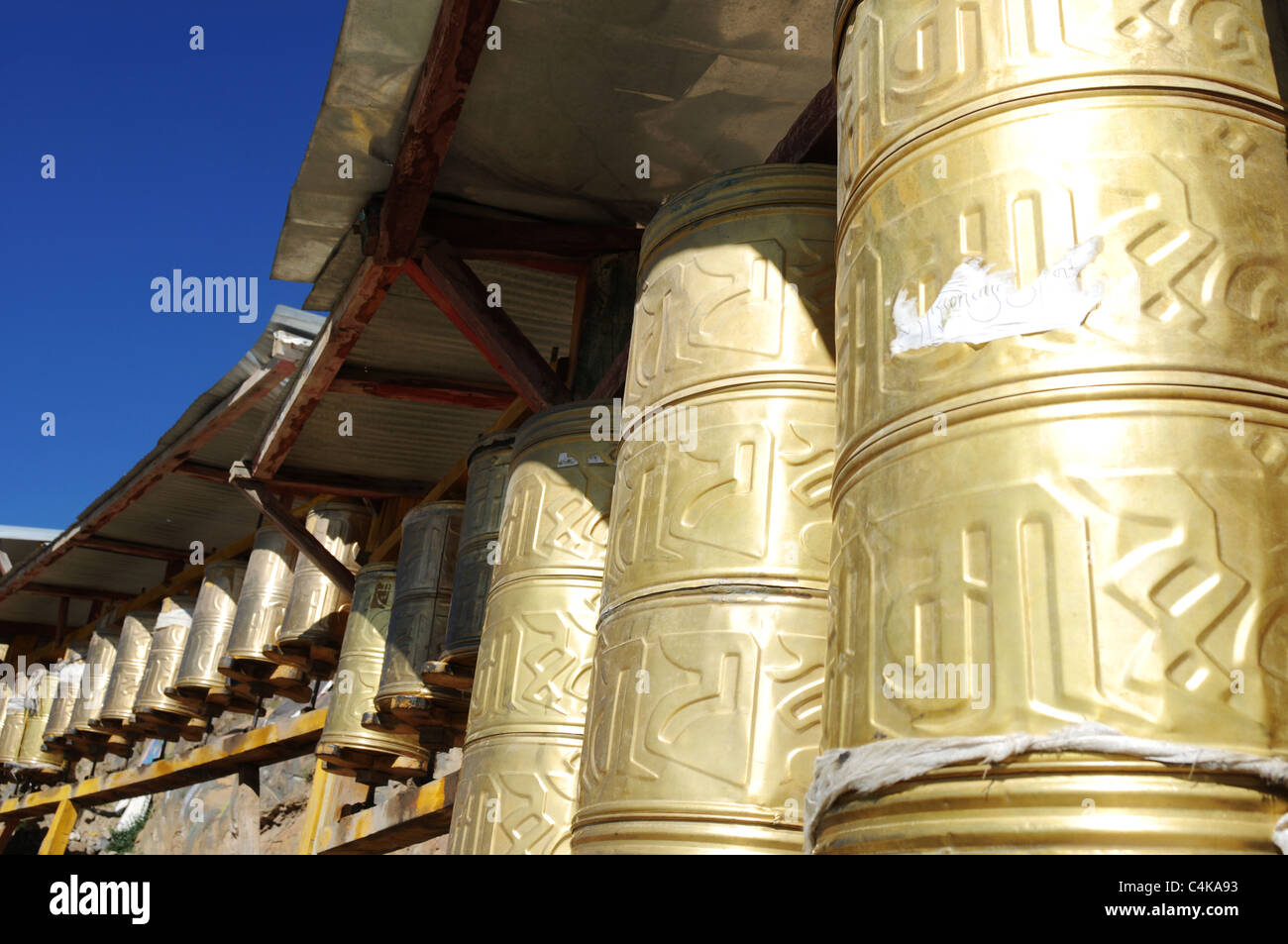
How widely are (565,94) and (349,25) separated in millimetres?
1327

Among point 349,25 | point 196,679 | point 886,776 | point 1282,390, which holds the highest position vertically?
point 349,25

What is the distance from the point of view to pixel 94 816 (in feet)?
70.4

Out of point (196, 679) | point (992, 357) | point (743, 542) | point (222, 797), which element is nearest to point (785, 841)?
point (743, 542)

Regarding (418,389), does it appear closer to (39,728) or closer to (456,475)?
(456,475)

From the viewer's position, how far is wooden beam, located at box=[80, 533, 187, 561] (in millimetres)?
15227

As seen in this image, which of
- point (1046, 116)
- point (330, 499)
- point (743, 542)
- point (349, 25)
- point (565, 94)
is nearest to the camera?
point (1046, 116)

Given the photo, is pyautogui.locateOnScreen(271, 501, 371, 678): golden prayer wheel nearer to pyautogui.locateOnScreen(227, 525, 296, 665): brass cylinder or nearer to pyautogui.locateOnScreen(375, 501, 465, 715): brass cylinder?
Answer: pyautogui.locateOnScreen(227, 525, 296, 665): brass cylinder

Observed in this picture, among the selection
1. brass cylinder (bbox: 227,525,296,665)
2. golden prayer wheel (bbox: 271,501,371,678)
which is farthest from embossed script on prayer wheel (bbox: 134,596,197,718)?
golden prayer wheel (bbox: 271,501,371,678)

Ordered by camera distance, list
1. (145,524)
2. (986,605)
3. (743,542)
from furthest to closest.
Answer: (145,524), (743,542), (986,605)

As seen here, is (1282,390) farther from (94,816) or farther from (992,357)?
(94,816)

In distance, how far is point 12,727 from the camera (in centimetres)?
1797

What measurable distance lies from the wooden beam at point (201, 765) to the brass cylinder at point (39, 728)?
0.42 metres

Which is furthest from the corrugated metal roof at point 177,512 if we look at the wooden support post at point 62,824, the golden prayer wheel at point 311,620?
the wooden support post at point 62,824

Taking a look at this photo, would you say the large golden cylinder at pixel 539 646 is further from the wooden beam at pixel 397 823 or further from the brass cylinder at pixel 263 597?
the brass cylinder at pixel 263 597
